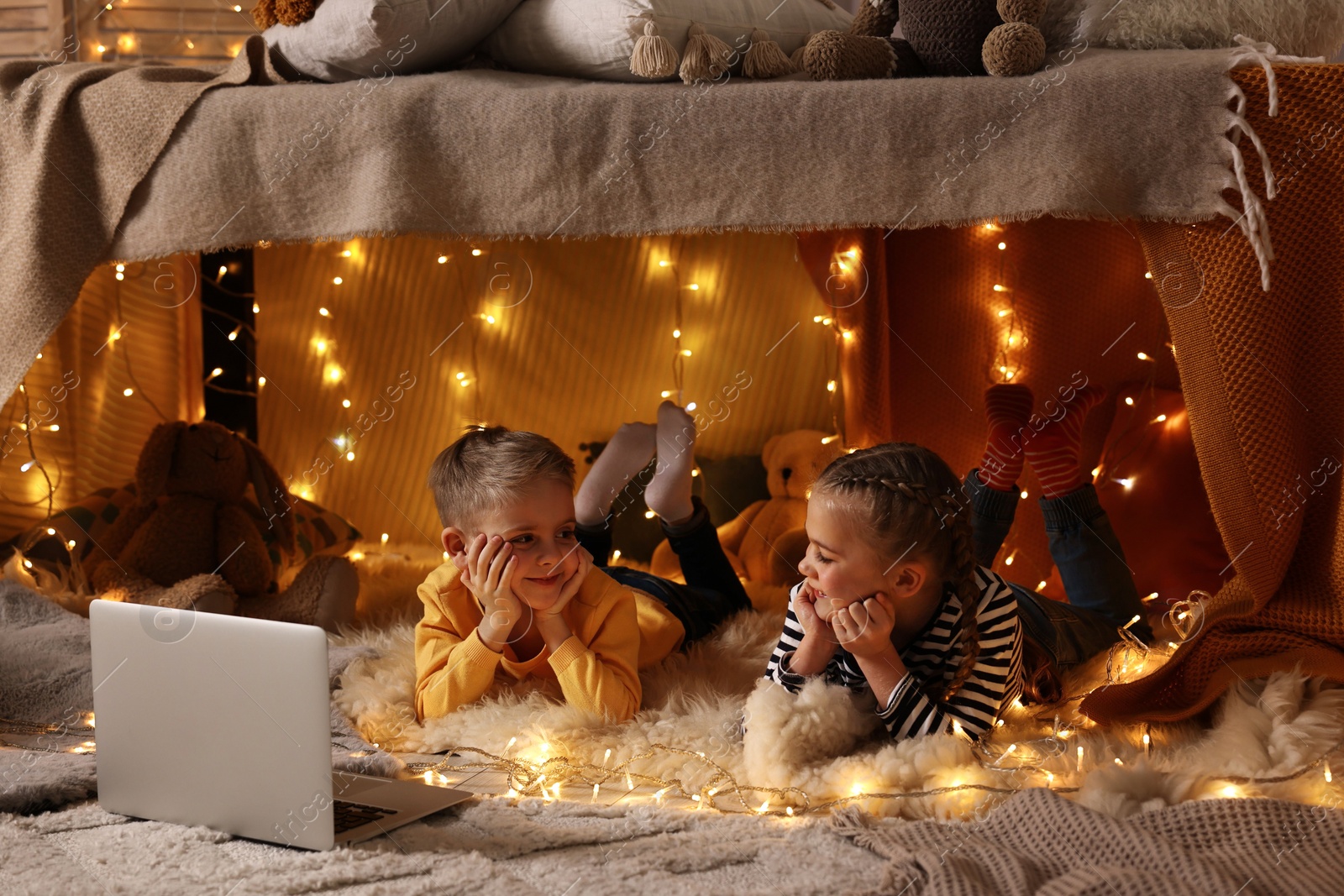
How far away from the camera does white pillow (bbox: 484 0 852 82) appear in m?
1.36

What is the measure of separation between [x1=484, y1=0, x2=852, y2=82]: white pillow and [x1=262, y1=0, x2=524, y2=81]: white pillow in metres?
0.04

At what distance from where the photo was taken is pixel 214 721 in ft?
3.34

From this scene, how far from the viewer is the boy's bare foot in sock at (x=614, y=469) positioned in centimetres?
173

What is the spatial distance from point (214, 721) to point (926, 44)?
112 centimetres

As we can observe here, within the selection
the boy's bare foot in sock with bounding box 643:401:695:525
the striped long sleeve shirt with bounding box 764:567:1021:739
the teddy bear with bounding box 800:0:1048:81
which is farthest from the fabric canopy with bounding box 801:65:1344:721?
the boy's bare foot in sock with bounding box 643:401:695:525

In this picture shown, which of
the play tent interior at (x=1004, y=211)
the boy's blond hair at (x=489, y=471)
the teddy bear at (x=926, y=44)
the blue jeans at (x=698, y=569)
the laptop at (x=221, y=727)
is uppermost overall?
the teddy bear at (x=926, y=44)

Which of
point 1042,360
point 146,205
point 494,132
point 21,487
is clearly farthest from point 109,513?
point 1042,360

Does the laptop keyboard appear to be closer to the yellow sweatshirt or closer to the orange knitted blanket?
the yellow sweatshirt

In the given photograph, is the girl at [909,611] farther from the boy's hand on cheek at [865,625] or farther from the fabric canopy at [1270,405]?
the fabric canopy at [1270,405]

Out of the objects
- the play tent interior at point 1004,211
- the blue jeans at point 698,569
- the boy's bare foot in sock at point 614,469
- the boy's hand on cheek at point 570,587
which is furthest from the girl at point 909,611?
the boy's bare foot in sock at point 614,469

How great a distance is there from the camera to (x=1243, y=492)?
1.23m

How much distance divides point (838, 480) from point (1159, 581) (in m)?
0.77

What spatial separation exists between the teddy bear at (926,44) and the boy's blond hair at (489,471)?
57cm

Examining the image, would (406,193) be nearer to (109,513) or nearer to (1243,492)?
(109,513)
